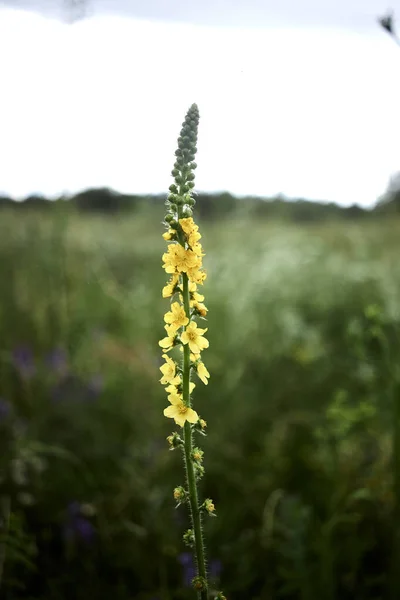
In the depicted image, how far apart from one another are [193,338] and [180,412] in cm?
15

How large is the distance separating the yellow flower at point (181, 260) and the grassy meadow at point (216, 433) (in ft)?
3.68

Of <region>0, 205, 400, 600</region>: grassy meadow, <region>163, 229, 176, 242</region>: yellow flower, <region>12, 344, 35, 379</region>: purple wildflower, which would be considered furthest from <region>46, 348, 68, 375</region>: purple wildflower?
<region>163, 229, 176, 242</region>: yellow flower

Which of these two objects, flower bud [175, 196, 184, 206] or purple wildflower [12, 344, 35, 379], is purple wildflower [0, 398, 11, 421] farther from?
flower bud [175, 196, 184, 206]

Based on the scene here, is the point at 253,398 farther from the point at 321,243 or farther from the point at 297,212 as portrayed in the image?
the point at 297,212

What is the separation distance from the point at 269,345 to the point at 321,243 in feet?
12.3

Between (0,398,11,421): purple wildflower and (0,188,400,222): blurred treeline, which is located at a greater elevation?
(0,188,400,222): blurred treeline

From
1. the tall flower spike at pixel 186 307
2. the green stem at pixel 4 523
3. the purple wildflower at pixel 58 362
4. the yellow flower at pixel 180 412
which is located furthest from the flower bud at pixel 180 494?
the purple wildflower at pixel 58 362

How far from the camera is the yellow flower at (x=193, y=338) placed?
1113mm

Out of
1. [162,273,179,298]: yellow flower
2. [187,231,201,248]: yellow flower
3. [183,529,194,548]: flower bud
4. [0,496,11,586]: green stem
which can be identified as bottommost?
[0,496,11,586]: green stem

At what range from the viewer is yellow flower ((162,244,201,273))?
109 centimetres

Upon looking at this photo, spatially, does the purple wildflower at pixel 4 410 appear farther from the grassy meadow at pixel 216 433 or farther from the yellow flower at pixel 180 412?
the yellow flower at pixel 180 412

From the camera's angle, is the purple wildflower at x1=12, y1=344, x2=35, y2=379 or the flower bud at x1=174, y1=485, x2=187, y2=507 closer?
the flower bud at x1=174, y1=485, x2=187, y2=507

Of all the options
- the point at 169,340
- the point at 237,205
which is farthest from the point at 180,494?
the point at 237,205

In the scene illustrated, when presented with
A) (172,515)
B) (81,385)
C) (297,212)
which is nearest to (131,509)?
(172,515)
